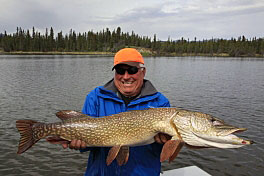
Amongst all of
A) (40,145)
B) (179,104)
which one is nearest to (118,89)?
(40,145)

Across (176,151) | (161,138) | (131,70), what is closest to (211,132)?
(176,151)

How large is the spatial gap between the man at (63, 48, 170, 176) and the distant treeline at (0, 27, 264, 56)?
12030cm

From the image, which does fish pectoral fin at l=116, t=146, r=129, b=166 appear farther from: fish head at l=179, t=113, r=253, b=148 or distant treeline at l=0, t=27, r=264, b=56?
distant treeline at l=0, t=27, r=264, b=56

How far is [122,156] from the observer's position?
2.76 metres

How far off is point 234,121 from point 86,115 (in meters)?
10.3

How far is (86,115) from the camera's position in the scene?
118 inches

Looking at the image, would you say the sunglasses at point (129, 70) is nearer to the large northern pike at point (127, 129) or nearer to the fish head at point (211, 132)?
the large northern pike at point (127, 129)

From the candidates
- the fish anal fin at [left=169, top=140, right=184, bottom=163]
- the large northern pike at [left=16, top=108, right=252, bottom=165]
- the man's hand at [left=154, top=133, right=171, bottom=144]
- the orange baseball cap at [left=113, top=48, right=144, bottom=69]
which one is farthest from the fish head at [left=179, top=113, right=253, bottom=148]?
the orange baseball cap at [left=113, top=48, right=144, bottom=69]

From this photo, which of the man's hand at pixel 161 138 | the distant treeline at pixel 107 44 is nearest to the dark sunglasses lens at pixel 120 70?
the man's hand at pixel 161 138

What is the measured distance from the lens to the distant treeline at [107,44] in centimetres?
11144

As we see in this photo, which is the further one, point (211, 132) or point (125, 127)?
point (125, 127)

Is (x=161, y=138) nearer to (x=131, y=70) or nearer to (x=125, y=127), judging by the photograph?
(x=125, y=127)

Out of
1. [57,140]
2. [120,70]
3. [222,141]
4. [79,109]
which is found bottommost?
[79,109]

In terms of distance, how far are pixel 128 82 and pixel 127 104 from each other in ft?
1.13
